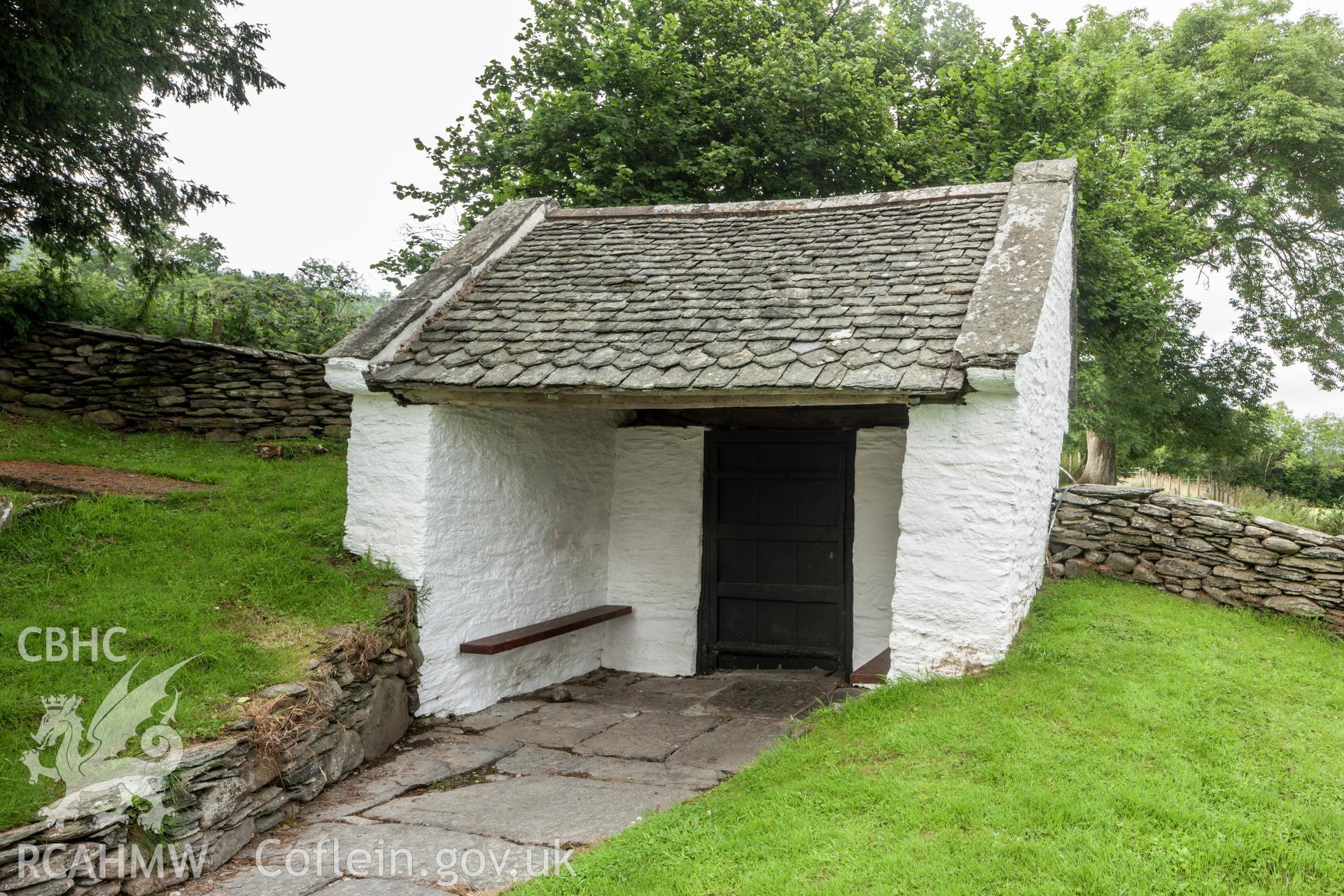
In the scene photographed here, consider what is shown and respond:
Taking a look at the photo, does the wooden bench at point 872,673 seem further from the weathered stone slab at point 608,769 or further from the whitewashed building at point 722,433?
the weathered stone slab at point 608,769

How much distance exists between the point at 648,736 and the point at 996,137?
10.4 meters

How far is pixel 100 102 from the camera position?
791 cm

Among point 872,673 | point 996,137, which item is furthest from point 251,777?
point 996,137

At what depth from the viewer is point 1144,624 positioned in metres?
6.24

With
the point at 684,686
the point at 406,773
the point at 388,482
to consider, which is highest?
the point at 388,482

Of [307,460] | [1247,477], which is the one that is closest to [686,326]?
[307,460]

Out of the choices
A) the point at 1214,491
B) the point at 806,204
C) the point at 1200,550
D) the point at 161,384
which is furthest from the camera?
the point at 1214,491

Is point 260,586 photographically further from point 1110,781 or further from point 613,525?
point 1110,781

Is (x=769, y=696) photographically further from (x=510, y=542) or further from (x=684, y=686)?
(x=510, y=542)

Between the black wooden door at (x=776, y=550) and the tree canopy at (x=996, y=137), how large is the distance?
5.72 metres

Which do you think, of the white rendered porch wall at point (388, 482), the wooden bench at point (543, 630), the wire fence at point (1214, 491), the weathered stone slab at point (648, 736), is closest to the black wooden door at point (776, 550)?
the wooden bench at point (543, 630)

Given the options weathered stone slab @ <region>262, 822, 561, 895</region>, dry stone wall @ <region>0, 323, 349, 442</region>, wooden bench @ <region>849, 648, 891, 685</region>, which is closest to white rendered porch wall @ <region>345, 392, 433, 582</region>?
weathered stone slab @ <region>262, 822, 561, 895</region>

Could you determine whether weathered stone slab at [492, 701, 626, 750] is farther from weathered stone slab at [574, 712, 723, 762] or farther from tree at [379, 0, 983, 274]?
tree at [379, 0, 983, 274]

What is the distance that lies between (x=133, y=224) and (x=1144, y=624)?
1112 cm
